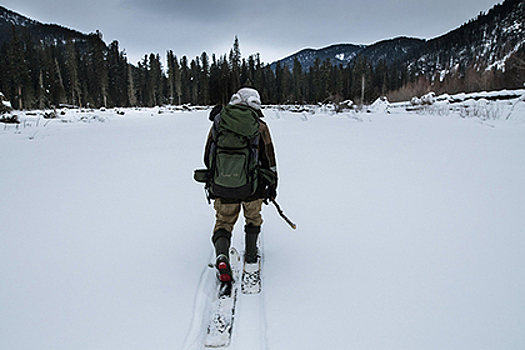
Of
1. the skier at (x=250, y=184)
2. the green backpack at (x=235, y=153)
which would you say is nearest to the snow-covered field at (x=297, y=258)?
the skier at (x=250, y=184)

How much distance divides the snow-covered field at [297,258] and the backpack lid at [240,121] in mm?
1269

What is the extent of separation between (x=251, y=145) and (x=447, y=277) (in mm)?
1871

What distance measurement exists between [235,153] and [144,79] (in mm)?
59886

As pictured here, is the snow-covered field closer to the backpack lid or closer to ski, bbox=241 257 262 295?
ski, bbox=241 257 262 295

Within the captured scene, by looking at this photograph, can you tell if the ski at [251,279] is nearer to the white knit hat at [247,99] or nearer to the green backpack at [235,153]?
the green backpack at [235,153]

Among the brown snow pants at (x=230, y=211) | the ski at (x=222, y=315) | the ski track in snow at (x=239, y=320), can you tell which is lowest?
the ski track in snow at (x=239, y=320)

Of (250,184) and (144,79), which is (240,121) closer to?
(250,184)

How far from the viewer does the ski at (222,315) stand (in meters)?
1.64

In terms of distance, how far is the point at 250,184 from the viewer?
212 cm

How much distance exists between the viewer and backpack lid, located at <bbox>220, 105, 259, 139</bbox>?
1.95 metres

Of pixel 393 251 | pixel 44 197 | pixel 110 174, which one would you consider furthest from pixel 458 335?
pixel 110 174

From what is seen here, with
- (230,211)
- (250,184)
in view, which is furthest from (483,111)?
(230,211)

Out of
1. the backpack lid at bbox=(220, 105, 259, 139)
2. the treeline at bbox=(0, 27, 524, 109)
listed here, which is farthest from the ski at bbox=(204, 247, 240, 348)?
the treeline at bbox=(0, 27, 524, 109)

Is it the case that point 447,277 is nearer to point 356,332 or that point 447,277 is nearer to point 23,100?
point 356,332
